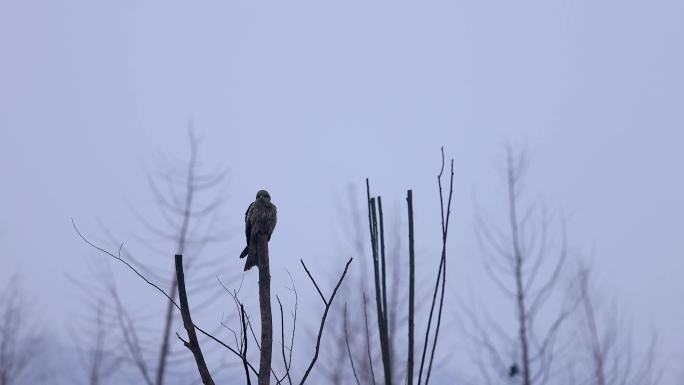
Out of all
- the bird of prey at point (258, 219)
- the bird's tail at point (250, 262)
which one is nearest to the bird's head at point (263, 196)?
the bird of prey at point (258, 219)

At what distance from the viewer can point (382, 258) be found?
1.89 metres

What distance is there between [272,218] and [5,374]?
42.2 ft

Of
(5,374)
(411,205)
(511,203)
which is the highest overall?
(511,203)

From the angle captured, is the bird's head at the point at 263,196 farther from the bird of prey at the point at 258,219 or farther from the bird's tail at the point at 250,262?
the bird's tail at the point at 250,262

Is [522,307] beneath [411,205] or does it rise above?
beneath

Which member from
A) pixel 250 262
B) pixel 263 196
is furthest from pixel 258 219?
pixel 263 196

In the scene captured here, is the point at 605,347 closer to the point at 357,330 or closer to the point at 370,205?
the point at 357,330

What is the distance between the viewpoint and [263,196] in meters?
3.78

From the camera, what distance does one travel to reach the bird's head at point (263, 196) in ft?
12.1

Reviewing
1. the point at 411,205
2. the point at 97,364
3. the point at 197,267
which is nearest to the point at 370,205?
the point at 411,205

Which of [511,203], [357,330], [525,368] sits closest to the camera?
[525,368]

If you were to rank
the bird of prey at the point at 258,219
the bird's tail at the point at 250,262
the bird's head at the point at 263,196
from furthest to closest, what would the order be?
the bird's head at the point at 263,196 → the bird's tail at the point at 250,262 → the bird of prey at the point at 258,219

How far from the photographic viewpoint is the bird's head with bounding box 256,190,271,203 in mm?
3682

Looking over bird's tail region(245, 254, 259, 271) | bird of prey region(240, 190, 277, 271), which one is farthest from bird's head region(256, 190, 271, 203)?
bird's tail region(245, 254, 259, 271)
